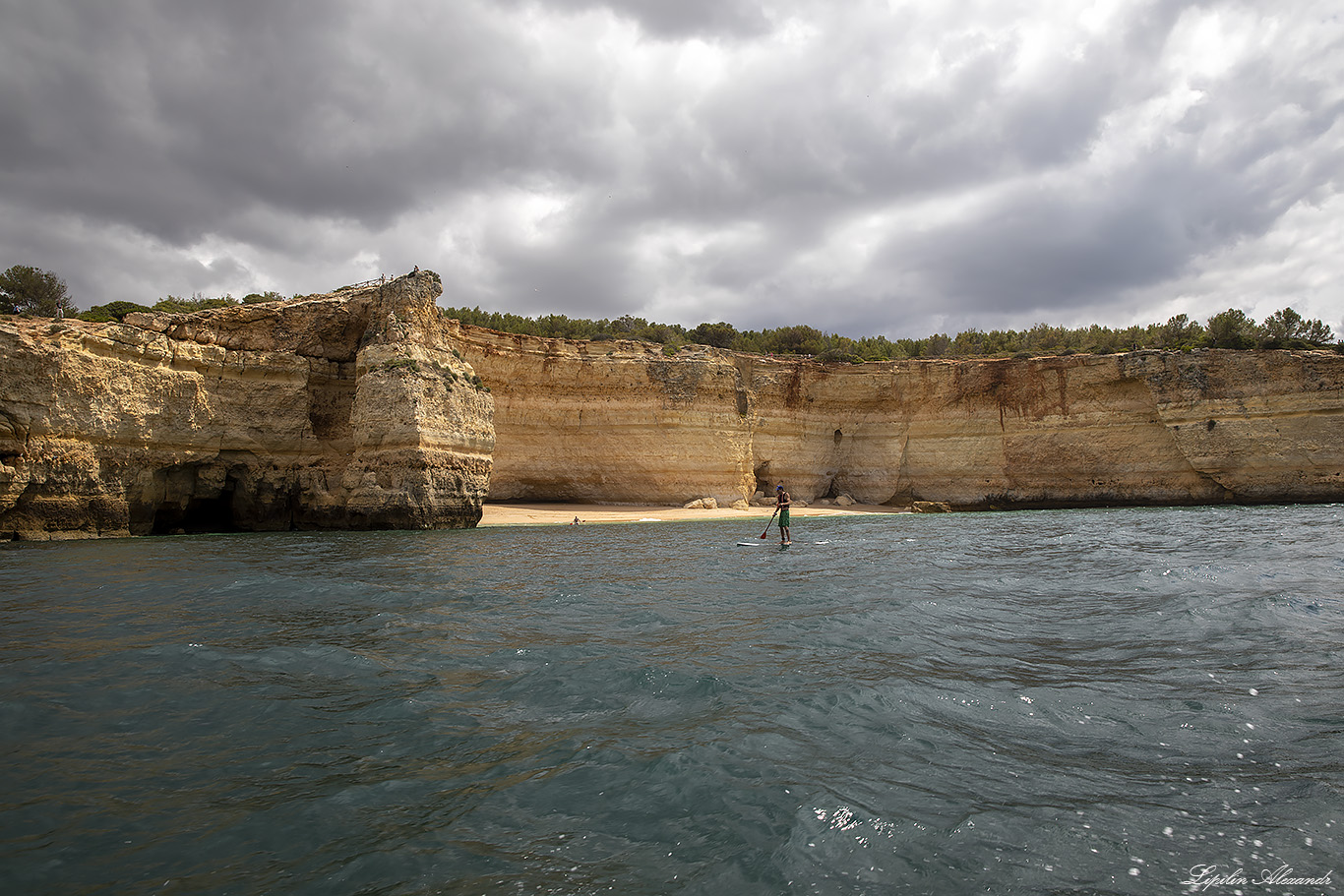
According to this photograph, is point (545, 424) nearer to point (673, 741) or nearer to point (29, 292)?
point (29, 292)

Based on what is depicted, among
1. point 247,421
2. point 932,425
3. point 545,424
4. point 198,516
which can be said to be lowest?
point 198,516

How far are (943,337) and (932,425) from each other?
16298mm

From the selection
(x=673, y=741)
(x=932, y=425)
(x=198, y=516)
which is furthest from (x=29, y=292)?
(x=932, y=425)

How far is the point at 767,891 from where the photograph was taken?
2.73 metres

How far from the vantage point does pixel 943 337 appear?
51.4 m

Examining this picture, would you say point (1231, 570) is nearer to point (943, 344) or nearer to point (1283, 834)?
point (1283, 834)

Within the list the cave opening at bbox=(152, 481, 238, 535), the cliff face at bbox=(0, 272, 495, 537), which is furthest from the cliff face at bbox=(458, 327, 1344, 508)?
the cave opening at bbox=(152, 481, 238, 535)

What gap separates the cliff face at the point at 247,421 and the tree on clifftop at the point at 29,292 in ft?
35.2

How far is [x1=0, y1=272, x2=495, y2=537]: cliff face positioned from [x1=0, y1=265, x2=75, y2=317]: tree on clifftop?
35.2ft

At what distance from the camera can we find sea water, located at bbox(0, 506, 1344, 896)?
114 inches

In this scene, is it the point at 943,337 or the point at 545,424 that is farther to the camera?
the point at 943,337

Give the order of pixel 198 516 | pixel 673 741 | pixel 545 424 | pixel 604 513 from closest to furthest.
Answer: pixel 673 741 < pixel 198 516 < pixel 604 513 < pixel 545 424

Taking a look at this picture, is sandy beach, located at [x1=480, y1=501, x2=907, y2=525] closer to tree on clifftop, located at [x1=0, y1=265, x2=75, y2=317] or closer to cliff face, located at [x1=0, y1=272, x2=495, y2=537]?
cliff face, located at [x1=0, y1=272, x2=495, y2=537]

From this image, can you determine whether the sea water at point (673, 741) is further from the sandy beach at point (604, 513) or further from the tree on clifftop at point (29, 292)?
the tree on clifftop at point (29, 292)
